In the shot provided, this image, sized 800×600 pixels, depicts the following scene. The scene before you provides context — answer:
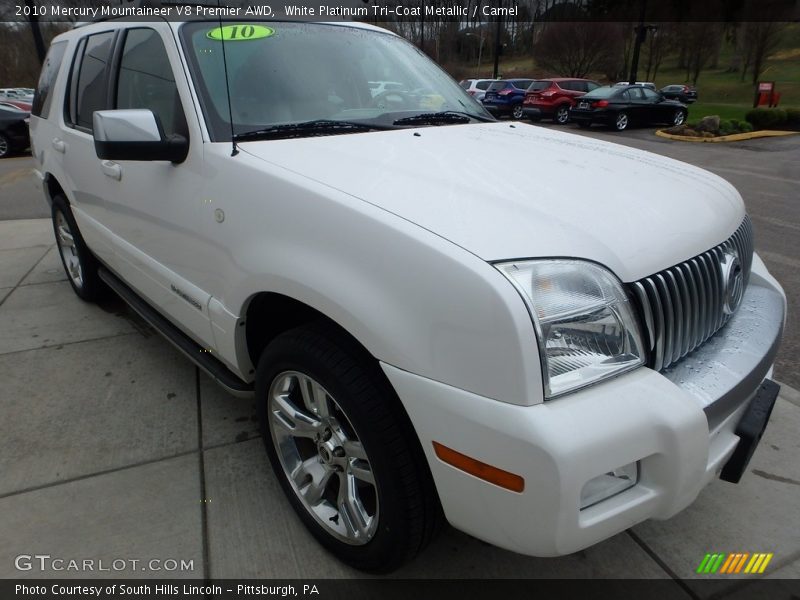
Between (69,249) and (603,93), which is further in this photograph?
(603,93)

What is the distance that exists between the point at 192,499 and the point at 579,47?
47683 millimetres

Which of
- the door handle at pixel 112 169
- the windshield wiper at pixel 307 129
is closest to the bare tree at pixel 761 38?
the windshield wiper at pixel 307 129

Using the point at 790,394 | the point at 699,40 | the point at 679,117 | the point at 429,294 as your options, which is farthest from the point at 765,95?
the point at 429,294

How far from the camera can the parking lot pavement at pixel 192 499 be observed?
2066 millimetres

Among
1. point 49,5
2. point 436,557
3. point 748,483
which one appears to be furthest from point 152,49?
point 49,5

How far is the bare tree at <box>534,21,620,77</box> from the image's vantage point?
4284 cm

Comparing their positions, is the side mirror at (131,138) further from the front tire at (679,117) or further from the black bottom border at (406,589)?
the front tire at (679,117)

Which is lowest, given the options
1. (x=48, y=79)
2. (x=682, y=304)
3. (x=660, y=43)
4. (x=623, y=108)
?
(x=623, y=108)

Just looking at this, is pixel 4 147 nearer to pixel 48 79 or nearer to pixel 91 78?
pixel 48 79

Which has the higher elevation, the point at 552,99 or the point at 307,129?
the point at 307,129

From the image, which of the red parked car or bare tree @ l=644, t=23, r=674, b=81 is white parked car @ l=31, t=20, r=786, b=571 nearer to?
the red parked car

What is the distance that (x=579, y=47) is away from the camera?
4334cm

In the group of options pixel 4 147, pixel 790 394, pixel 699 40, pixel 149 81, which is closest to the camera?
pixel 149 81

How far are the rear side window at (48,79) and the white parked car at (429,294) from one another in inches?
60.0
